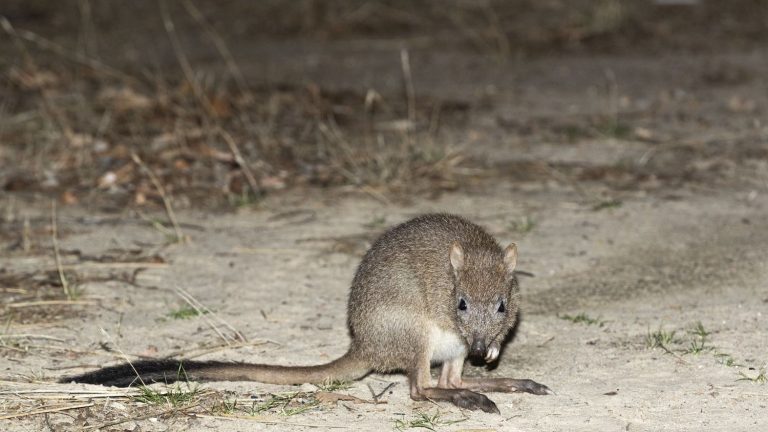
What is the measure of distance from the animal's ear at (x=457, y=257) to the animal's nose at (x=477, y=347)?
→ 11.7 inches

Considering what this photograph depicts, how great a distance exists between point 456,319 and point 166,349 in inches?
50.1

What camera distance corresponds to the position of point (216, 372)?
4316 mm

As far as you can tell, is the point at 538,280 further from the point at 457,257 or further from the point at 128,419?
the point at 128,419

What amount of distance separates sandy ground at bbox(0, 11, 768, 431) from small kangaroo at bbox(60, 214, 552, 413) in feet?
0.28

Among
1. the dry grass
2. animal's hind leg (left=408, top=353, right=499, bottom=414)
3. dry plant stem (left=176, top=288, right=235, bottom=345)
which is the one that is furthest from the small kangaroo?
the dry grass

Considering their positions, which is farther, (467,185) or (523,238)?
(467,185)

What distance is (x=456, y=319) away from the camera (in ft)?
14.4

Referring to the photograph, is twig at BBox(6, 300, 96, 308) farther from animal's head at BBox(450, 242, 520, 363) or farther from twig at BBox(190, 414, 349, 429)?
Answer: animal's head at BBox(450, 242, 520, 363)

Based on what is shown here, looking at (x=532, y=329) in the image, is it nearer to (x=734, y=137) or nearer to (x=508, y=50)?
(x=734, y=137)

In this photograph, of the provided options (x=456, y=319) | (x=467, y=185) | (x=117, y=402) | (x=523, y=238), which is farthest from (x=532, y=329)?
(x=467, y=185)

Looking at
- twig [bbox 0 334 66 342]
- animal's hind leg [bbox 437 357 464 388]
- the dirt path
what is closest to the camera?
the dirt path

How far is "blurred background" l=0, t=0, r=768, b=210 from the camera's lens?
7516 millimetres

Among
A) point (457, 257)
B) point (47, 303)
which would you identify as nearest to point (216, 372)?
point (457, 257)

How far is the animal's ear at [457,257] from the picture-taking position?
173 inches
